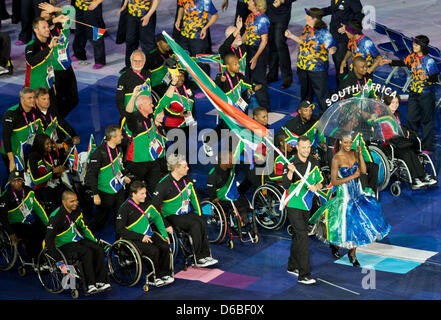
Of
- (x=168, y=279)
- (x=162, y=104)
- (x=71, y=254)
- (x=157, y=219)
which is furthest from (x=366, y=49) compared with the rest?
(x=71, y=254)

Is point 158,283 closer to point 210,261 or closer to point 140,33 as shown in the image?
point 210,261

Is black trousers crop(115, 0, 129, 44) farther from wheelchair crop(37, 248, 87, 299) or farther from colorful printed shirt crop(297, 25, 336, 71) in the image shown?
wheelchair crop(37, 248, 87, 299)

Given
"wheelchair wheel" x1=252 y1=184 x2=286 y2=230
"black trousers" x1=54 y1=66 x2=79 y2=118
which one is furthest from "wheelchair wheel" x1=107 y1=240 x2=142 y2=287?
"black trousers" x1=54 y1=66 x2=79 y2=118

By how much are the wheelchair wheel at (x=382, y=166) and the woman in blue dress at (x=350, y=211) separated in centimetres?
158

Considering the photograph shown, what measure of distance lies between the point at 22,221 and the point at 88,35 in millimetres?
6843

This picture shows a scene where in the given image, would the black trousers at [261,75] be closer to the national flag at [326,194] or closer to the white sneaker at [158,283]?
the national flag at [326,194]

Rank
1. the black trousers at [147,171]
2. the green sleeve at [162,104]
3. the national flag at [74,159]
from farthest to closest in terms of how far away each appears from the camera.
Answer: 1. the green sleeve at [162,104]
2. the national flag at [74,159]
3. the black trousers at [147,171]

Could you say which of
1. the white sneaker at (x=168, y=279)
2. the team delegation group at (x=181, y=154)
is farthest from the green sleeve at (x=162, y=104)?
the white sneaker at (x=168, y=279)

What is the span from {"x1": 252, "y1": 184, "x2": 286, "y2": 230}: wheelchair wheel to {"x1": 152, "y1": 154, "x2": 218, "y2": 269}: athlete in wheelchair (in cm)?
112

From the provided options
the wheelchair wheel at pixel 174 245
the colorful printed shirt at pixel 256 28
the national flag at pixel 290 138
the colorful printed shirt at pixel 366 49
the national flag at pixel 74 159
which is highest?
the colorful printed shirt at pixel 256 28

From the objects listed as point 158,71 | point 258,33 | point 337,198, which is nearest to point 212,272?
point 337,198

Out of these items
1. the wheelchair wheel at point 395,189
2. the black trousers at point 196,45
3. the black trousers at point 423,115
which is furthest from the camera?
the black trousers at point 196,45

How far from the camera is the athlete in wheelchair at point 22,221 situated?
10.1 metres

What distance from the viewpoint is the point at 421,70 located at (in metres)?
12.6
